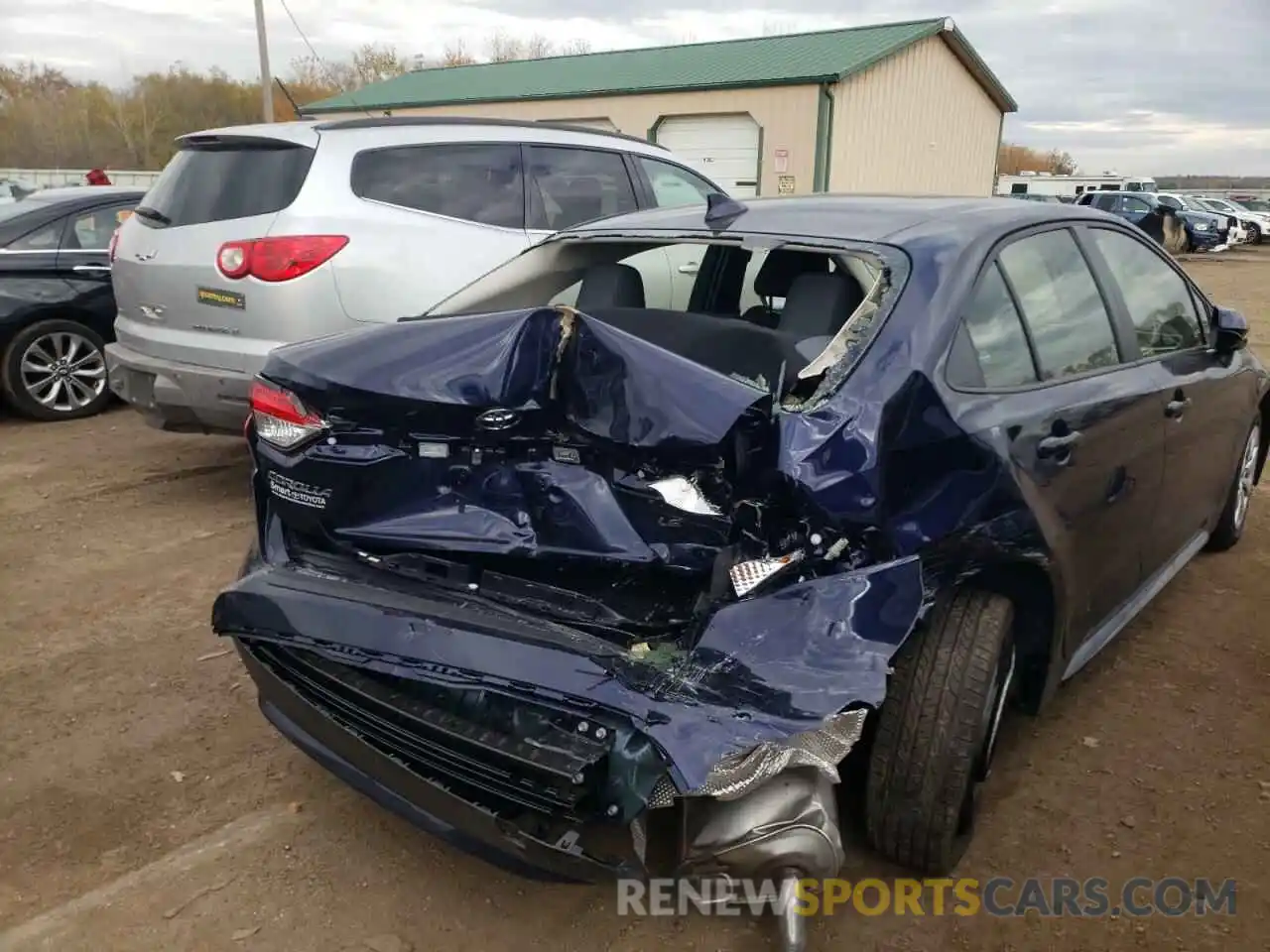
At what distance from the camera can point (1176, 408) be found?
3350 millimetres

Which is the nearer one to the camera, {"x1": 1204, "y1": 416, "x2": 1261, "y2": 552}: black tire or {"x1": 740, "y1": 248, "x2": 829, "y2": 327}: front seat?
{"x1": 740, "y1": 248, "x2": 829, "y2": 327}: front seat

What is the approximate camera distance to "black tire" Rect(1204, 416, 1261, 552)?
4.54 metres

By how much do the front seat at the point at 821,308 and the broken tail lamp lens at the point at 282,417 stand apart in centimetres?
128

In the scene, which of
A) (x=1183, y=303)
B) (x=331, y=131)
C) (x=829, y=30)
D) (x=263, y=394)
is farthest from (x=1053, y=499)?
(x=829, y=30)

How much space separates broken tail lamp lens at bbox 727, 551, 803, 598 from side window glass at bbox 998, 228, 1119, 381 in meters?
1.11

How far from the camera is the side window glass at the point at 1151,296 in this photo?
11.2 ft

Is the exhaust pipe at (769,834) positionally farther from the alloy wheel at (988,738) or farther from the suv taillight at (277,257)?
the suv taillight at (277,257)

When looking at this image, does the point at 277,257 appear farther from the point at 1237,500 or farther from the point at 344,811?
the point at 1237,500

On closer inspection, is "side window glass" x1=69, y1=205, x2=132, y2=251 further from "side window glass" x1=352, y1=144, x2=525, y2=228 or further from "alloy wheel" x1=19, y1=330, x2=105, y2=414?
"side window glass" x1=352, y1=144, x2=525, y2=228

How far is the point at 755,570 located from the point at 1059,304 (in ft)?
5.00

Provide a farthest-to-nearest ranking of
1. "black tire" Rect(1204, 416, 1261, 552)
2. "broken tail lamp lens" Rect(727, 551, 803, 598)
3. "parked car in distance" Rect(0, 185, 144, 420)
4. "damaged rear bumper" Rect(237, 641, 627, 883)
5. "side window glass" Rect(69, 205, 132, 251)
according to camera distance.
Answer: "side window glass" Rect(69, 205, 132, 251), "parked car in distance" Rect(0, 185, 144, 420), "black tire" Rect(1204, 416, 1261, 552), "broken tail lamp lens" Rect(727, 551, 803, 598), "damaged rear bumper" Rect(237, 641, 627, 883)

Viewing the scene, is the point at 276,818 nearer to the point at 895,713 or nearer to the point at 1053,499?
the point at 895,713

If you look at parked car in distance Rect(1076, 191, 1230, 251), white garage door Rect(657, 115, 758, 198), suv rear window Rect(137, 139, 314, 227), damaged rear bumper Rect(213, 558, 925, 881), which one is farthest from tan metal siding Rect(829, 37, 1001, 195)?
damaged rear bumper Rect(213, 558, 925, 881)

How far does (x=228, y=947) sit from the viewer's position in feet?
7.67
